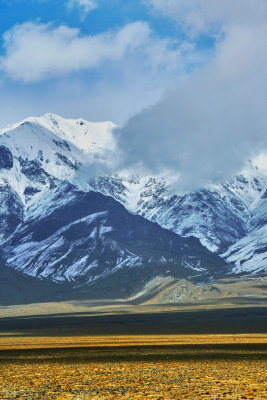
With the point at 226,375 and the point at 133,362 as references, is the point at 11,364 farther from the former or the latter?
the point at 226,375

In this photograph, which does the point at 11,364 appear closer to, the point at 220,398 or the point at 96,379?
the point at 96,379

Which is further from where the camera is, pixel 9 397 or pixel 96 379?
pixel 96 379

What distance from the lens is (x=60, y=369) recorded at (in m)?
53.5

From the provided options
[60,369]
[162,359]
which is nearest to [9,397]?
[60,369]

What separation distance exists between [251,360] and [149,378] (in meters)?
17.0

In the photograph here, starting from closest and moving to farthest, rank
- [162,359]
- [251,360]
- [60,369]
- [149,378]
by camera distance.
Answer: [149,378], [60,369], [251,360], [162,359]

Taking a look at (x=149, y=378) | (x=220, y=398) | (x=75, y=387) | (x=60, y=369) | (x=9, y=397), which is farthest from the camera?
(x=60, y=369)

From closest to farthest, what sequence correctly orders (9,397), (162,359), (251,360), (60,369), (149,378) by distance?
(9,397) → (149,378) → (60,369) → (251,360) → (162,359)

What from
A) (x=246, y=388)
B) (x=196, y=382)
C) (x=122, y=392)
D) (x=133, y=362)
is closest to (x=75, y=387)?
(x=122, y=392)

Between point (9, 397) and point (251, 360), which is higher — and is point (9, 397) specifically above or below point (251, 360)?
above

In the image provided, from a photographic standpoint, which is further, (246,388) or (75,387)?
(75,387)

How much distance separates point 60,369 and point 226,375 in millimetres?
15220

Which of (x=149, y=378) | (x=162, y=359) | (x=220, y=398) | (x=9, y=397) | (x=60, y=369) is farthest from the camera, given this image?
(x=162, y=359)

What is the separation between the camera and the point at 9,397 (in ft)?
119
